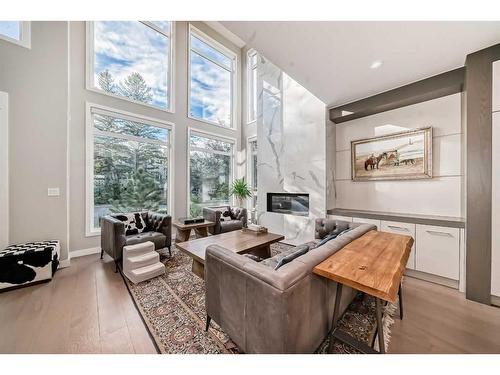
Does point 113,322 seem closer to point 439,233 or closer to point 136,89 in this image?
point 439,233

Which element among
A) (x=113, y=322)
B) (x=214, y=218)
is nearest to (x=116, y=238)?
(x=113, y=322)

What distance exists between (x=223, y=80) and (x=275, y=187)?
13.3 feet

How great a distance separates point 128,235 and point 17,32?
322cm

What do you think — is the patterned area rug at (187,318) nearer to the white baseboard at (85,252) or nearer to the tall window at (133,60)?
the white baseboard at (85,252)

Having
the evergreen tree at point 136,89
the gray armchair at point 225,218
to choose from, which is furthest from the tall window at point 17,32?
the gray armchair at point 225,218

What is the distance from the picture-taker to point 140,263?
254 cm

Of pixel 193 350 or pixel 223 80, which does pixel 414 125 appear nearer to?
pixel 193 350

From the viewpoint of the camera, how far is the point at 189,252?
2.32 meters

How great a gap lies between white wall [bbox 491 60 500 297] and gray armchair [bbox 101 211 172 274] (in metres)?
4.17

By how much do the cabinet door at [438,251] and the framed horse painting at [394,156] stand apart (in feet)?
2.76

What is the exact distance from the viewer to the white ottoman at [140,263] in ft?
8.05

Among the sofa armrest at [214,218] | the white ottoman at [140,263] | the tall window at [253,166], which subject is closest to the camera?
the white ottoman at [140,263]

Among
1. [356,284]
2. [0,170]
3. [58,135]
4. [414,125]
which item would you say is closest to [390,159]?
[414,125]

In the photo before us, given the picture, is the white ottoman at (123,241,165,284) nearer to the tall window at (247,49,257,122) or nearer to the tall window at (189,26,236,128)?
the tall window at (189,26,236,128)
